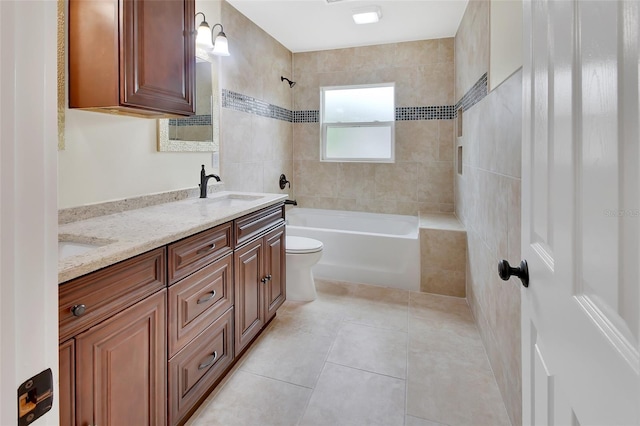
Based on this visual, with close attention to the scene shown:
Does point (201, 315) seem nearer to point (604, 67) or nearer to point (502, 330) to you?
point (502, 330)

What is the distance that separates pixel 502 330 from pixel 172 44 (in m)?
2.19

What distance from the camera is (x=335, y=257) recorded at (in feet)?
11.2

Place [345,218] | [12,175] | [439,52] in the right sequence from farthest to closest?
[345,218] → [439,52] → [12,175]

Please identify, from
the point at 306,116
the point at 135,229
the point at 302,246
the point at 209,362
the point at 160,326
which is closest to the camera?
the point at 160,326

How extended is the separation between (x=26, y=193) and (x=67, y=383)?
0.88m

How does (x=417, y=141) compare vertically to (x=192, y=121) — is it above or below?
above

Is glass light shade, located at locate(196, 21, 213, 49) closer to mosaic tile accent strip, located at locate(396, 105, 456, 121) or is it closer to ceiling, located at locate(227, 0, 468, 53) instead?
ceiling, located at locate(227, 0, 468, 53)

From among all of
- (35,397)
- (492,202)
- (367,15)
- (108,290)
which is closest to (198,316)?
A: (108,290)

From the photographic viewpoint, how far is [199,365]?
5.34 ft

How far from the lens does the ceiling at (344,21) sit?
2.97 meters

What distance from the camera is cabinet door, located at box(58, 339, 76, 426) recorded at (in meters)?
0.98

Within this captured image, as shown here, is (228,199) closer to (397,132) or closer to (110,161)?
(110,161)

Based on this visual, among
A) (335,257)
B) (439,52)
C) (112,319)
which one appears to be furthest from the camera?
(439,52)

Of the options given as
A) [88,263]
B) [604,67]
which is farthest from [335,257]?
[604,67]
